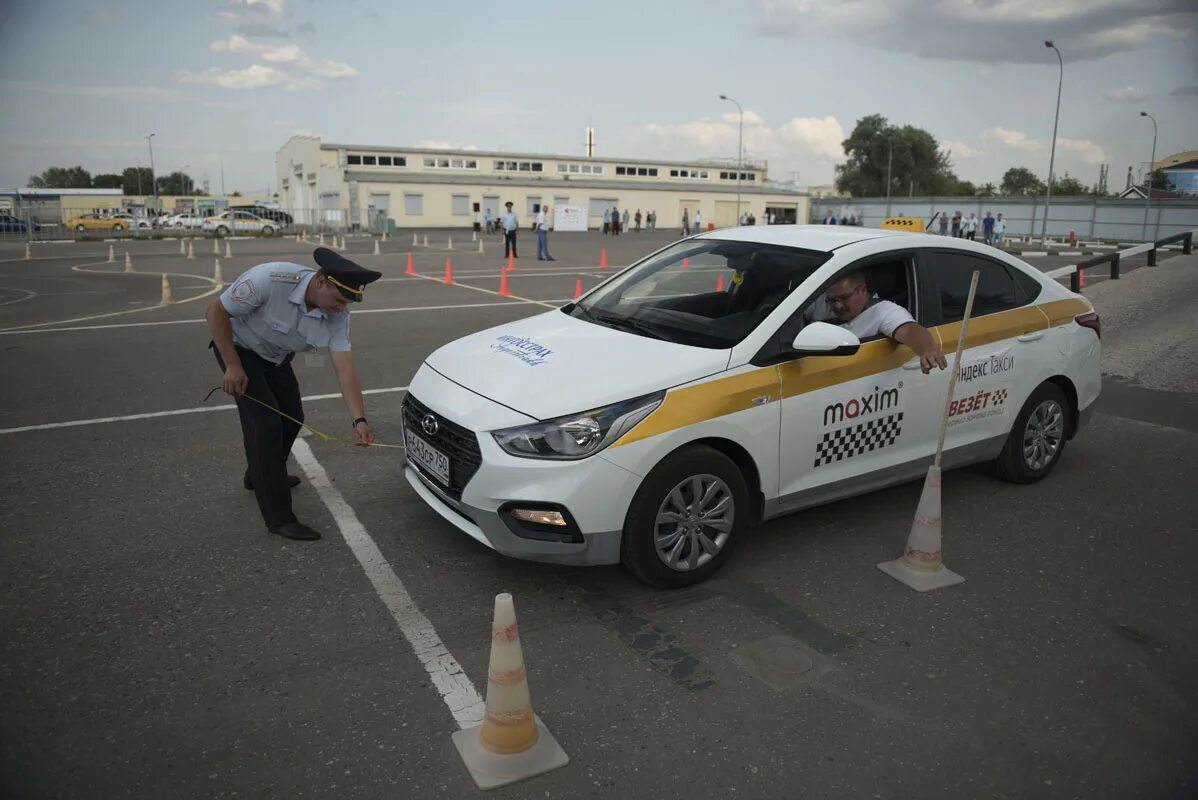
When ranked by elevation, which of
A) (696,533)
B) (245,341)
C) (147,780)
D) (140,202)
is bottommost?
(147,780)

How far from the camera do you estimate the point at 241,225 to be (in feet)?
179

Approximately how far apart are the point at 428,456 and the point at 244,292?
51.4 inches

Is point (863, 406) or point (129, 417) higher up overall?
point (863, 406)

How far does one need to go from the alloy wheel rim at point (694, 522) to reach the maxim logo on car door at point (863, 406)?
75 centimetres

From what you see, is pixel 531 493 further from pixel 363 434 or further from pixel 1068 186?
pixel 1068 186

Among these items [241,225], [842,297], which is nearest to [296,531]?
[842,297]

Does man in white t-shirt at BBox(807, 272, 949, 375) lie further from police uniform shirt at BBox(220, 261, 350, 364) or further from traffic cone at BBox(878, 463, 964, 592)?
police uniform shirt at BBox(220, 261, 350, 364)

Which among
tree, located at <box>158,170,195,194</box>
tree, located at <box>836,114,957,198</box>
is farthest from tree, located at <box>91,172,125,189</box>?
tree, located at <box>836,114,957,198</box>

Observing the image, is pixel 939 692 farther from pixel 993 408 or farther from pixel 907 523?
pixel 993 408

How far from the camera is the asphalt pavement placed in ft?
9.23

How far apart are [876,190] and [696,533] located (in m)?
108

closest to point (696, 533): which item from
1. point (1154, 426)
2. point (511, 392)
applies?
point (511, 392)

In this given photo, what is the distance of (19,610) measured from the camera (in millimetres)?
3732

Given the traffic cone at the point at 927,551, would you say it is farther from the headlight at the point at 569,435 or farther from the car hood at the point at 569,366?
the headlight at the point at 569,435
